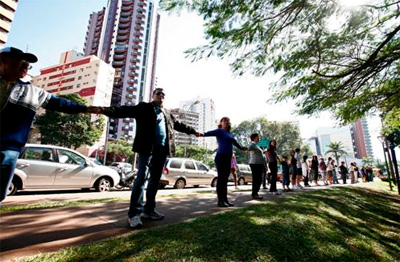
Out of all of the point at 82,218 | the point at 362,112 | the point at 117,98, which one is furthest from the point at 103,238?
the point at 117,98

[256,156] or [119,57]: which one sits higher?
[119,57]

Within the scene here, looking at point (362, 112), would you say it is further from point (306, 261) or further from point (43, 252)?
point (43, 252)

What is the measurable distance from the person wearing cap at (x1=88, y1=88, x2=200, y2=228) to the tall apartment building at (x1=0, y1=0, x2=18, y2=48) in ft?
121

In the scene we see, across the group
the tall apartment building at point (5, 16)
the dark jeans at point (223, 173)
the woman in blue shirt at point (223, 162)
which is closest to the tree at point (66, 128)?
the tall apartment building at point (5, 16)

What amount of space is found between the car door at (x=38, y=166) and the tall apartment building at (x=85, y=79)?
39.4 meters

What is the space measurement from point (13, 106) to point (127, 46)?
7555 cm

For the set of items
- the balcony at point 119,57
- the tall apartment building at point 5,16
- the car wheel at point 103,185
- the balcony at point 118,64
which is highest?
the balcony at point 119,57

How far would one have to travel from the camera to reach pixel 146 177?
Answer: 9.64 ft

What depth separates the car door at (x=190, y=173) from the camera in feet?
37.2

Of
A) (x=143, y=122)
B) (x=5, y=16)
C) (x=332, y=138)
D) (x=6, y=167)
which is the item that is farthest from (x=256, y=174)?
(x=332, y=138)

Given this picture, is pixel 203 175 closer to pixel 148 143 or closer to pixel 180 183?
pixel 180 183

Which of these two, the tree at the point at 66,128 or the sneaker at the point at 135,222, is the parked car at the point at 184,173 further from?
the tree at the point at 66,128

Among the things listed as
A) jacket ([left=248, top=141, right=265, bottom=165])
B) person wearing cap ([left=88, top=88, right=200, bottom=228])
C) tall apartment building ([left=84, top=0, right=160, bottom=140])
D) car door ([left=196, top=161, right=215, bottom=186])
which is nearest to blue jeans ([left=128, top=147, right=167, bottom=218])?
person wearing cap ([left=88, top=88, right=200, bottom=228])

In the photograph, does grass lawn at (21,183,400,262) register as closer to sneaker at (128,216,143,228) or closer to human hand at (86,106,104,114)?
sneaker at (128,216,143,228)
